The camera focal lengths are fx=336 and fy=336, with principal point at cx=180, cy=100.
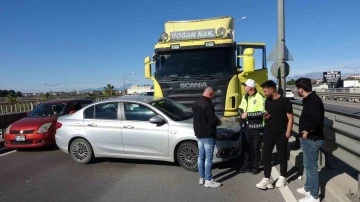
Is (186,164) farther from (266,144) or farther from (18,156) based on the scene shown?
(18,156)

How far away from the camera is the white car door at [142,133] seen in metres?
6.94

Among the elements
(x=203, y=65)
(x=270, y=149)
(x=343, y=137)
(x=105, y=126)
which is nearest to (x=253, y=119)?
(x=270, y=149)

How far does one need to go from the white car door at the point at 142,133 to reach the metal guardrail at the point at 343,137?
304 cm

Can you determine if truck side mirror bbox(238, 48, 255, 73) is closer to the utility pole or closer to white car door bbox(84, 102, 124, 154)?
the utility pole

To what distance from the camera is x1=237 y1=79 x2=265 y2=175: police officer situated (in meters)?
6.16

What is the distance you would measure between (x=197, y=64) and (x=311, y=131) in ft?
17.5

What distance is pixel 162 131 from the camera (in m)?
6.93

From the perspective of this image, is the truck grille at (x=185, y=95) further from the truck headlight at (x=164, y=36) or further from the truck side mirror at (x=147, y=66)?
the truck headlight at (x=164, y=36)

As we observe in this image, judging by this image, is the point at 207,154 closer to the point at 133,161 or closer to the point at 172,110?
the point at 172,110

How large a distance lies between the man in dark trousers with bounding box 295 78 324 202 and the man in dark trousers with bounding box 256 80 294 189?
0.67 metres

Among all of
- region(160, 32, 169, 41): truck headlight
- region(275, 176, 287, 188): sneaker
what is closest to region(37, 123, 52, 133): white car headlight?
region(160, 32, 169, 41): truck headlight

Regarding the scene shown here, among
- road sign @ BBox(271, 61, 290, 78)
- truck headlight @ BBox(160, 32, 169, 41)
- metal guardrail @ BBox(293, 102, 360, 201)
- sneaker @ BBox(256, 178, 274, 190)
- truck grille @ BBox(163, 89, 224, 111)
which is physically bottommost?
sneaker @ BBox(256, 178, 274, 190)

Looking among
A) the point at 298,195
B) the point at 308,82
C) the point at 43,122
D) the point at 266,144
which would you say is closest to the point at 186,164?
the point at 266,144

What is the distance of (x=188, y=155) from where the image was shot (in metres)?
6.78
